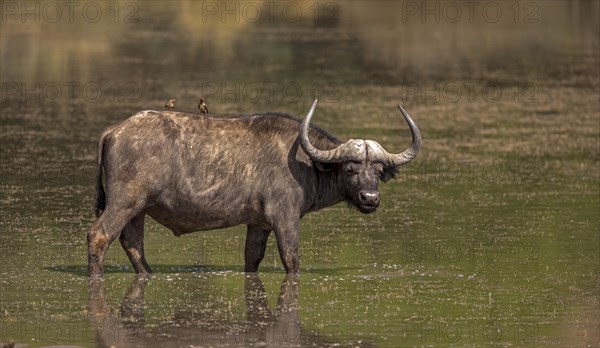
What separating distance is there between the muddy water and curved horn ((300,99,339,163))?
1099mm

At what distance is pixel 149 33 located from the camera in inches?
1678

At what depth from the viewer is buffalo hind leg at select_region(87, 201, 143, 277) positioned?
14979 mm

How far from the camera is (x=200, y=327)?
1296 centimetres

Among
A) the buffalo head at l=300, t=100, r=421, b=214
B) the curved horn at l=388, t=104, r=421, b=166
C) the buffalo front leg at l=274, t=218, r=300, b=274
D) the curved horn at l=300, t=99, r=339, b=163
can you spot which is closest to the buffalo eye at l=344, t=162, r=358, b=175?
the buffalo head at l=300, t=100, r=421, b=214

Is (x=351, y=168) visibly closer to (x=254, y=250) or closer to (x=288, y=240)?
(x=288, y=240)

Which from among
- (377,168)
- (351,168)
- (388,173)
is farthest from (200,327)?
(388,173)

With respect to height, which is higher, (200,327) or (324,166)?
(324,166)

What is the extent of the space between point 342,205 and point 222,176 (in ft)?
16.1

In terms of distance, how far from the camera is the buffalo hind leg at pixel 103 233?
49.1ft

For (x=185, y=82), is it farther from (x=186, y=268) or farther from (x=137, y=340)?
(x=137, y=340)

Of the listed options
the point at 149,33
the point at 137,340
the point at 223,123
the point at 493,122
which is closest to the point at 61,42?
the point at 149,33

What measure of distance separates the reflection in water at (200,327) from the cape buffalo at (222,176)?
38.2 inches

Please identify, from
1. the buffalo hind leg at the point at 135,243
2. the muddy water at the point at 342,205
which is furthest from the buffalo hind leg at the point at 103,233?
the buffalo hind leg at the point at 135,243

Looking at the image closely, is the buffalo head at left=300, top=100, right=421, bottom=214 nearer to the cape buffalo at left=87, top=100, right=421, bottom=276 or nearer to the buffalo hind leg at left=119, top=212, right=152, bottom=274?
the cape buffalo at left=87, top=100, right=421, bottom=276
